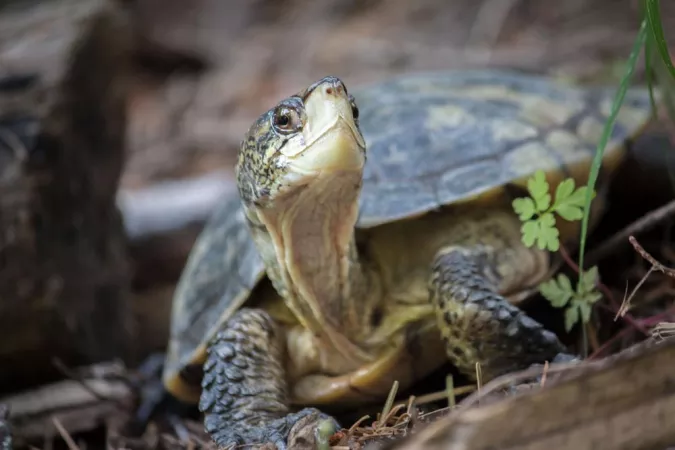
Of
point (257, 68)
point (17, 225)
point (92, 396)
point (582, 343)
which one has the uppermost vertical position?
point (257, 68)

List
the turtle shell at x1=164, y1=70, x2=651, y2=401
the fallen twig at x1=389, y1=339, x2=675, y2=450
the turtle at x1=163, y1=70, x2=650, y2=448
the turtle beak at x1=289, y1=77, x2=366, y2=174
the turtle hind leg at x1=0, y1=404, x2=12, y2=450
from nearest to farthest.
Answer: the fallen twig at x1=389, y1=339, x2=675, y2=450 < the turtle beak at x1=289, y1=77, x2=366, y2=174 < the turtle at x1=163, y1=70, x2=650, y2=448 < the turtle hind leg at x1=0, y1=404, x2=12, y2=450 < the turtle shell at x1=164, y1=70, x2=651, y2=401

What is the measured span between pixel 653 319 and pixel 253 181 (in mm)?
1115

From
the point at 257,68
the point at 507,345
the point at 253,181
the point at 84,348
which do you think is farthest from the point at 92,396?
the point at 257,68

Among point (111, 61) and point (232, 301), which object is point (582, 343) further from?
point (111, 61)

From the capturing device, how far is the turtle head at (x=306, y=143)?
152 centimetres

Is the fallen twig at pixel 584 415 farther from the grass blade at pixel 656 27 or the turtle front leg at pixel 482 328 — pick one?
the grass blade at pixel 656 27

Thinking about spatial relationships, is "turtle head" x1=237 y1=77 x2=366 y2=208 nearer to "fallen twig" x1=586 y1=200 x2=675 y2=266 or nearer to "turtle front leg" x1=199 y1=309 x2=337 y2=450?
"turtle front leg" x1=199 y1=309 x2=337 y2=450

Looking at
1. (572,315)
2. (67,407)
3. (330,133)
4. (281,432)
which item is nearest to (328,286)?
(281,432)

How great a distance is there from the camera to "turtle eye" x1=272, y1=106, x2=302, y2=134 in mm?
1598

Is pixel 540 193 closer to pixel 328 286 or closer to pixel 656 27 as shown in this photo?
pixel 656 27

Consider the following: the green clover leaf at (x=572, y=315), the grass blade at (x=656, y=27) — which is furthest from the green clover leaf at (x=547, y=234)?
the grass blade at (x=656, y=27)

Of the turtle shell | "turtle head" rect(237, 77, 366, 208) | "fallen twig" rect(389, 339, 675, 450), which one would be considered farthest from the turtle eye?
"fallen twig" rect(389, 339, 675, 450)

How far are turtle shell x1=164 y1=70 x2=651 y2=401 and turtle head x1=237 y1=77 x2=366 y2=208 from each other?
0.44 metres

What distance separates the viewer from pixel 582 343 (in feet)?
6.38
